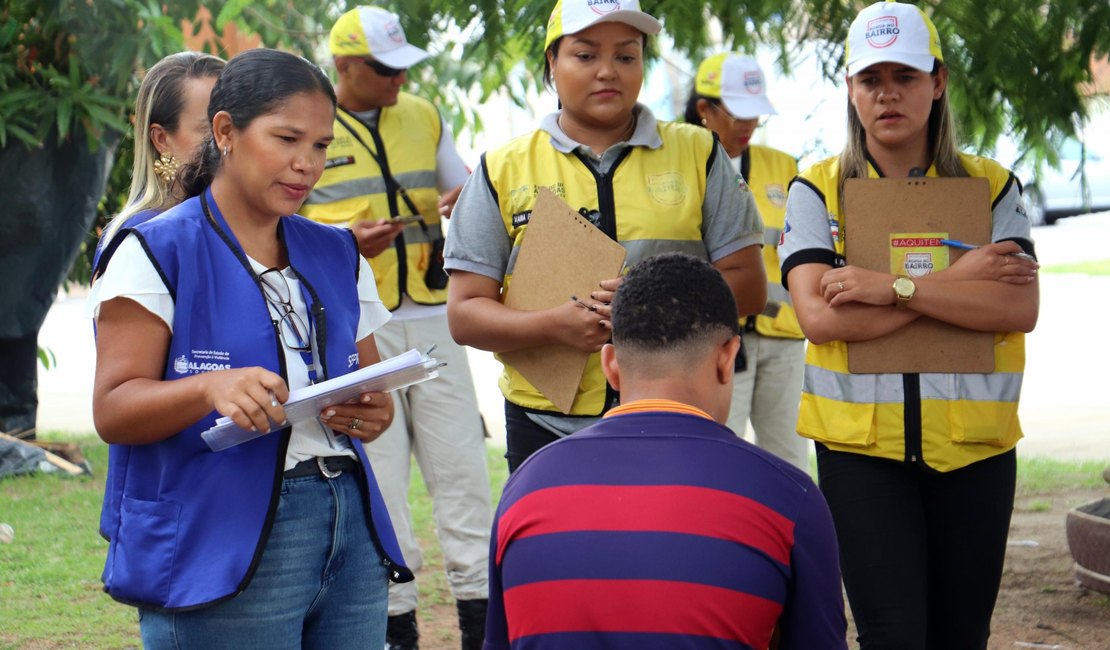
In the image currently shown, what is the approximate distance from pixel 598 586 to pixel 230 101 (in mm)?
1228

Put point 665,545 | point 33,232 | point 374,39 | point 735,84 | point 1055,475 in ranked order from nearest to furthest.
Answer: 1. point 665,545
2. point 374,39
3. point 735,84
4. point 1055,475
5. point 33,232

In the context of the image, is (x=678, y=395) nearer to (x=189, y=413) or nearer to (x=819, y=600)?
(x=819, y=600)

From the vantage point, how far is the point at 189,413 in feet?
7.85

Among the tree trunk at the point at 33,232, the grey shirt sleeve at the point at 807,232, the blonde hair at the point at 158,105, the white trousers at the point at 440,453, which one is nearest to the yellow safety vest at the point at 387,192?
the white trousers at the point at 440,453

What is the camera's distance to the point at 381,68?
5.13 meters

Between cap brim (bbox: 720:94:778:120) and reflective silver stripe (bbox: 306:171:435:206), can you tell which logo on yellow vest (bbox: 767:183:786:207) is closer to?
cap brim (bbox: 720:94:778:120)

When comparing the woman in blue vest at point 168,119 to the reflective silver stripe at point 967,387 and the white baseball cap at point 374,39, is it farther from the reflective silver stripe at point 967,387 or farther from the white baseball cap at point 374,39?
the reflective silver stripe at point 967,387

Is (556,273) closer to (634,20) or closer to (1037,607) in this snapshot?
(634,20)

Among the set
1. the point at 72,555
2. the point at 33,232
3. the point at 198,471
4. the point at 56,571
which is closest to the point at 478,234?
the point at 198,471

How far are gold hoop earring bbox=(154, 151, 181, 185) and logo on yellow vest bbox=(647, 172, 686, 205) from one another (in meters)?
1.25

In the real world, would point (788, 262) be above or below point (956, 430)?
above

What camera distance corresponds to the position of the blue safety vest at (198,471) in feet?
8.01

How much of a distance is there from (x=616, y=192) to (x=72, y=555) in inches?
175

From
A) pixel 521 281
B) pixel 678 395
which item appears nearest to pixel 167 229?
pixel 678 395
